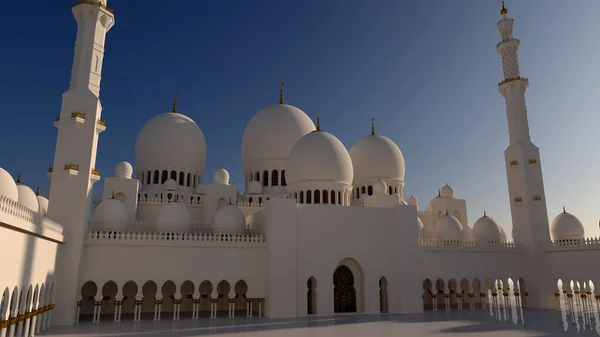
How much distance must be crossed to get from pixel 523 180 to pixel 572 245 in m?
3.82

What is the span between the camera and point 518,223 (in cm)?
2219

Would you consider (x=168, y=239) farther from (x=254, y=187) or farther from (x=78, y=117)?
(x=254, y=187)

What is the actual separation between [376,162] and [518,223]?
8620 mm

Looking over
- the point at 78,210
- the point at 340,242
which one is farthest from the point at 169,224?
the point at 340,242

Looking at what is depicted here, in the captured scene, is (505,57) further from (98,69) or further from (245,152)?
(98,69)

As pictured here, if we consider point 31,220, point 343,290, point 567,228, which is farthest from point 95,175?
point 567,228

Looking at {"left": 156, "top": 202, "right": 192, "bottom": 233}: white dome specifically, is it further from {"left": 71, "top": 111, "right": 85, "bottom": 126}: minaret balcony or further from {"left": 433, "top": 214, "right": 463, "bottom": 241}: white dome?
{"left": 433, "top": 214, "right": 463, "bottom": 241}: white dome

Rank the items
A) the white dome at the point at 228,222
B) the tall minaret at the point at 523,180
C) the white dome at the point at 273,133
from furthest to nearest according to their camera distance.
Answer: the white dome at the point at 273,133 → the tall minaret at the point at 523,180 → the white dome at the point at 228,222

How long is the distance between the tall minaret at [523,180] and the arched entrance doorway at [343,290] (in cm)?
970

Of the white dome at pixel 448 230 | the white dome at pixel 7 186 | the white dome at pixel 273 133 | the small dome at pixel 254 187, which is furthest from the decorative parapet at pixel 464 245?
the white dome at pixel 7 186

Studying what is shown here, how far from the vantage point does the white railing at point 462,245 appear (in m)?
20.5

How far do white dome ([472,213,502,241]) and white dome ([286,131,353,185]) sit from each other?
8091 millimetres

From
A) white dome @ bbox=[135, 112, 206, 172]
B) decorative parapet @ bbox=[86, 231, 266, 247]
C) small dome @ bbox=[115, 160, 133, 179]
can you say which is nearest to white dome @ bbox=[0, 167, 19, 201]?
decorative parapet @ bbox=[86, 231, 266, 247]

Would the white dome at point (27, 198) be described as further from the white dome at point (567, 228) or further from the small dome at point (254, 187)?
the white dome at point (567, 228)
